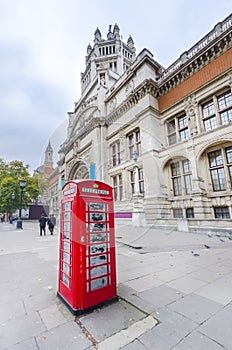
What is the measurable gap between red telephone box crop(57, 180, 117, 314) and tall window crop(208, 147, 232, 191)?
1112cm

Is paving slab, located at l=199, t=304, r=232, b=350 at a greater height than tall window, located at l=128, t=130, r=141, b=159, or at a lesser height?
lesser

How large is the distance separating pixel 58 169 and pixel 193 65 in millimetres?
29101

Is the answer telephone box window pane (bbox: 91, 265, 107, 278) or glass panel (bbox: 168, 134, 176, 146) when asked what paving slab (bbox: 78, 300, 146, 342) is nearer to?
telephone box window pane (bbox: 91, 265, 107, 278)

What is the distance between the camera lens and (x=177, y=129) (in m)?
14.0

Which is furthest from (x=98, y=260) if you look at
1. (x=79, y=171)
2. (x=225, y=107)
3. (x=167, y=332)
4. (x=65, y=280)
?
(x=79, y=171)

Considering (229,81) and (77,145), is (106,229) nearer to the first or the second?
(229,81)

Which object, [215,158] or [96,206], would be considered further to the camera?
[215,158]

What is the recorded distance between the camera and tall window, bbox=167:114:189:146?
13.5 m

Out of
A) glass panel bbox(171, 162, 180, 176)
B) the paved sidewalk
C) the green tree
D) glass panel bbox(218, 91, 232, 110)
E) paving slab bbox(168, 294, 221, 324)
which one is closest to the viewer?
the paved sidewalk

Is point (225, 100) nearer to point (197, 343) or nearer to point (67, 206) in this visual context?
point (67, 206)

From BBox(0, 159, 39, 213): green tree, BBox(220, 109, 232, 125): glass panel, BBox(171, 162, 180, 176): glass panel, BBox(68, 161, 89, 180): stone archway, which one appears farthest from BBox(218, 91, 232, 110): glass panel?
BBox(0, 159, 39, 213): green tree

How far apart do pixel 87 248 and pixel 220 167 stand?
1193 centimetres

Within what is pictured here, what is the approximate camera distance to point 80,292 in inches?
89.3

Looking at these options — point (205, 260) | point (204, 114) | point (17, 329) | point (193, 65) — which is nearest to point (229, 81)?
point (204, 114)
